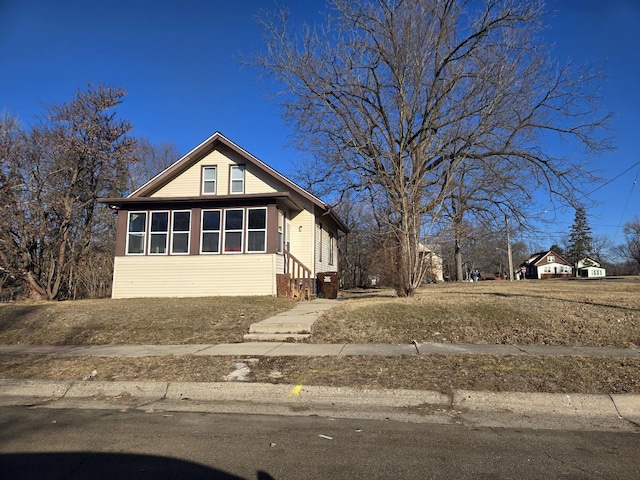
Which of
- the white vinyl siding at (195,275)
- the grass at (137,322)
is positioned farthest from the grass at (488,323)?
the white vinyl siding at (195,275)

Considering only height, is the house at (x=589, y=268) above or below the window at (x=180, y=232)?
above

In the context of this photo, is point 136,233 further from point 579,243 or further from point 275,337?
point 579,243

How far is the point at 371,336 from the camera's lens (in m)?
9.45

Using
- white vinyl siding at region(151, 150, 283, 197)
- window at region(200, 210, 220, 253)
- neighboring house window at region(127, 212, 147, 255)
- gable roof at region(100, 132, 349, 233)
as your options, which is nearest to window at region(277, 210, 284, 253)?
gable roof at region(100, 132, 349, 233)

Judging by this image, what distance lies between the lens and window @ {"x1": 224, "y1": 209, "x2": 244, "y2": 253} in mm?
17623

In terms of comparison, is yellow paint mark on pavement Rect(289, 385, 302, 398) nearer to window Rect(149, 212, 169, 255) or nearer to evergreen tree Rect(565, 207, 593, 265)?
window Rect(149, 212, 169, 255)

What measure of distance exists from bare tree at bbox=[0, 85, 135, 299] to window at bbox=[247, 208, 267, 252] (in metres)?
9.15

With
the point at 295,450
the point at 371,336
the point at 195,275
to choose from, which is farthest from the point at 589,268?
the point at 295,450

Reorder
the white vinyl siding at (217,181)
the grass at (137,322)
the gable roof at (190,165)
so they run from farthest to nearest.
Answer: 1. the white vinyl siding at (217,181)
2. the gable roof at (190,165)
3. the grass at (137,322)

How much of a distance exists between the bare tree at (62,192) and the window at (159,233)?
5.22m

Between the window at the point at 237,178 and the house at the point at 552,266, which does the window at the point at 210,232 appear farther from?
the house at the point at 552,266

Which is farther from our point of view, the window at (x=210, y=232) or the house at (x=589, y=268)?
the house at (x=589, y=268)

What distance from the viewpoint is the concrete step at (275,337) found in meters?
9.77

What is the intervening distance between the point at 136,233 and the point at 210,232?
3.25 m
